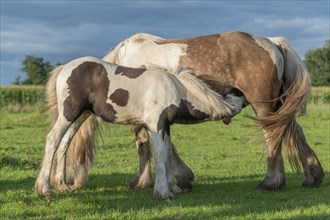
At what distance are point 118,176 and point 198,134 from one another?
34.6 feet

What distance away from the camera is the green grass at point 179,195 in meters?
6.36

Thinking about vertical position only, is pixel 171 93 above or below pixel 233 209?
above

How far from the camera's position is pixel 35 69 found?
82.2 meters

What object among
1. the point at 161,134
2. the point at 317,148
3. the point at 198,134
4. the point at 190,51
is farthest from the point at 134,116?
the point at 198,134

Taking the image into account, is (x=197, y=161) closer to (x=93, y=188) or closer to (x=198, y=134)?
(x=93, y=188)

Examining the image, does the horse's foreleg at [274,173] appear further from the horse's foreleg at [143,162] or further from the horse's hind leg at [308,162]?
the horse's foreleg at [143,162]

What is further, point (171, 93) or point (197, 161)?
point (197, 161)

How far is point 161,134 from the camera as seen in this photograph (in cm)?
711

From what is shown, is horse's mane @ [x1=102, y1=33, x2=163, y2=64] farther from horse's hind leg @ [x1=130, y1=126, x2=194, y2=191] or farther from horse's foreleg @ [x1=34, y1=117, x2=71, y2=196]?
horse's foreleg @ [x1=34, y1=117, x2=71, y2=196]

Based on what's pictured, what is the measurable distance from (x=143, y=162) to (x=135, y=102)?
5.68 feet

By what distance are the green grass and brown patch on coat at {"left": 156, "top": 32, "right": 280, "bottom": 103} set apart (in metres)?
0.63

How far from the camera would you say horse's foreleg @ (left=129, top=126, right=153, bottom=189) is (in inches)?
337

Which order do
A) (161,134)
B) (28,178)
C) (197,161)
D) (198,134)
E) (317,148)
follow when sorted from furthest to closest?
(198,134) → (317,148) → (197,161) → (28,178) → (161,134)

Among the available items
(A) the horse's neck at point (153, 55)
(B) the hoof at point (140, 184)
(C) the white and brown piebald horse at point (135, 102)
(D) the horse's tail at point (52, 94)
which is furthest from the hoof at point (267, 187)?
(D) the horse's tail at point (52, 94)
